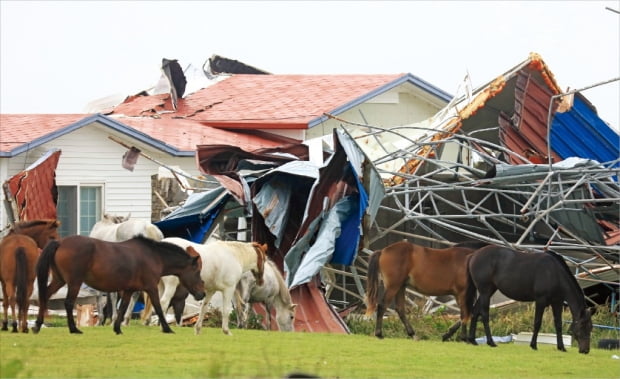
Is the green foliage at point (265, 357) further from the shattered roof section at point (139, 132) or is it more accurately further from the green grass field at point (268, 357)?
the shattered roof section at point (139, 132)

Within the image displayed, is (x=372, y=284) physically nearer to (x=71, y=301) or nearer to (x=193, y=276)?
(x=193, y=276)

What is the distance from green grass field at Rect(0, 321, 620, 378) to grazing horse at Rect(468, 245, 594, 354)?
432 millimetres

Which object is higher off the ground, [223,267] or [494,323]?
[223,267]

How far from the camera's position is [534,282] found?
17.9 meters

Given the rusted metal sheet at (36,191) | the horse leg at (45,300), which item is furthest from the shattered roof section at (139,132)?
the horse leg at (45,300)

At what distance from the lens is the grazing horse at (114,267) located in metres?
16.2

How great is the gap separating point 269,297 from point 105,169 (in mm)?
10060

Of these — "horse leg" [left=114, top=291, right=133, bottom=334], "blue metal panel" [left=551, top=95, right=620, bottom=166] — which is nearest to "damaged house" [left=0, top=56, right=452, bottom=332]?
"horse leg" [left=114, top=291, right=133, bottom=334]

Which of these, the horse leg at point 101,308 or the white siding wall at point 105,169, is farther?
the white siding wall at point 105,169

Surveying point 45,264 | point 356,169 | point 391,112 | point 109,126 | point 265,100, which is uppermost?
point 265,100

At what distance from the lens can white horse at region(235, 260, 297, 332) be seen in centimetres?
2064

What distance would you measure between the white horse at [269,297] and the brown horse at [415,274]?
2.24m

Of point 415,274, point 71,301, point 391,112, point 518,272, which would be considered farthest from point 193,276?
point 391,112

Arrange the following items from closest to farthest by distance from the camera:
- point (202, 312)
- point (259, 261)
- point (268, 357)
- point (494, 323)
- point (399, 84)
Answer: point (268, 357), point (202, 312), point (259, 261), point (494, 323), point (399, 84)
